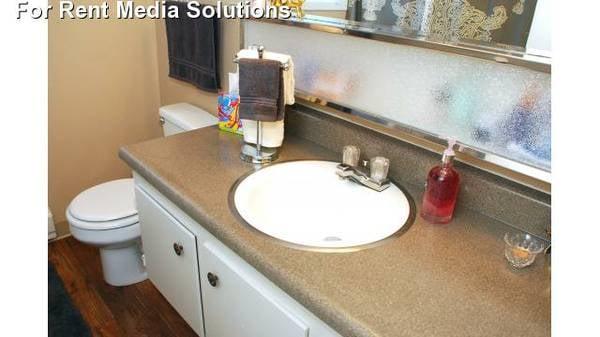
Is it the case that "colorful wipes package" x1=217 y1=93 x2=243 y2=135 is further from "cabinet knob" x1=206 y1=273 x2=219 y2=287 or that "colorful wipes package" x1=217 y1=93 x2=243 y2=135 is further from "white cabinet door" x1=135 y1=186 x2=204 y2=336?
"cabinet knob" x1=206 y1=273 x2=219 y2=287

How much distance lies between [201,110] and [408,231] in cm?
128

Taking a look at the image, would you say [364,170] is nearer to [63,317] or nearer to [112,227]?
[112,227]

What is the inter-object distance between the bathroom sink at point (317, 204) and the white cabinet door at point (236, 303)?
14 centimetres

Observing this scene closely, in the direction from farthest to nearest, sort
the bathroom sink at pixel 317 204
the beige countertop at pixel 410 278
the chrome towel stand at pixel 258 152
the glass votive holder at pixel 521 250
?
the chrome towel stand at pixel 258 152 → the bathroom sink at pixel 317 204 → the glass votive holder at pixel 521 250 → the beige countertop at pixel 410 278

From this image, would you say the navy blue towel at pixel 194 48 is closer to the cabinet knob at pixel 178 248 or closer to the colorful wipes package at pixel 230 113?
the colorful wipes package at pixel 230 113

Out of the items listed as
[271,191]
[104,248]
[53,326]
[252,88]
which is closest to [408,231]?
[271,191]

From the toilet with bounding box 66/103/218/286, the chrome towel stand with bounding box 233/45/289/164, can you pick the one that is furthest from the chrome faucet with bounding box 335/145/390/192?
the toilet with bounding box 66/103/218/286

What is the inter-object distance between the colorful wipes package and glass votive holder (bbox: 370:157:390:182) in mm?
526

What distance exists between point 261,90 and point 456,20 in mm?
543

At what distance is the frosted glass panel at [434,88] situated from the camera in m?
0.94

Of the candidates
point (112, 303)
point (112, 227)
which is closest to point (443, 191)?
point (112, 227)

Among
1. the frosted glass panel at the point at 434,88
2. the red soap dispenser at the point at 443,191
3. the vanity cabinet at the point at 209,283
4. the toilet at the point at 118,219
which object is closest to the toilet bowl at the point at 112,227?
the toilet at the point at 118,219
